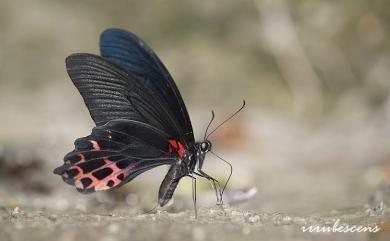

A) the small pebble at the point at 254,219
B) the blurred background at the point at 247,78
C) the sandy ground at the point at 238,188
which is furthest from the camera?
the blurred background at the point at 247,78

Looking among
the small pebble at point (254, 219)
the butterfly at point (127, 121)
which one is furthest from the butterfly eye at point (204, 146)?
the small pebble at point (254, 219)

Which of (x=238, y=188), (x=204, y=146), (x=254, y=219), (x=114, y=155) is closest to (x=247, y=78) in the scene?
(x=238, y=188)

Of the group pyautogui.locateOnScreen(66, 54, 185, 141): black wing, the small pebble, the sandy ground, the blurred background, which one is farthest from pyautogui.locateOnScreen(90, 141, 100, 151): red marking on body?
the blurred background

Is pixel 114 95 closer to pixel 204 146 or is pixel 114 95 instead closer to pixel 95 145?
pixel 95 145

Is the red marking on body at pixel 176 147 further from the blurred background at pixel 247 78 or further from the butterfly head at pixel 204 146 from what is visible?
the blurred background at pixel 247 78

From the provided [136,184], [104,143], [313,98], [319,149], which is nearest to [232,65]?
[313,98]

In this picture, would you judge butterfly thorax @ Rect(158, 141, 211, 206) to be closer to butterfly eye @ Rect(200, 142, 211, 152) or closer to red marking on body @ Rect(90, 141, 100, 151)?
butterfly eye @ Rect(200, 142, 211, 152)

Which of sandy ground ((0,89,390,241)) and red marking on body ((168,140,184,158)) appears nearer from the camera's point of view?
sandy ground ((0,89,390,241))

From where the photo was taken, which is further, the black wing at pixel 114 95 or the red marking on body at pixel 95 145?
the red marking on body at pixel 95 145
